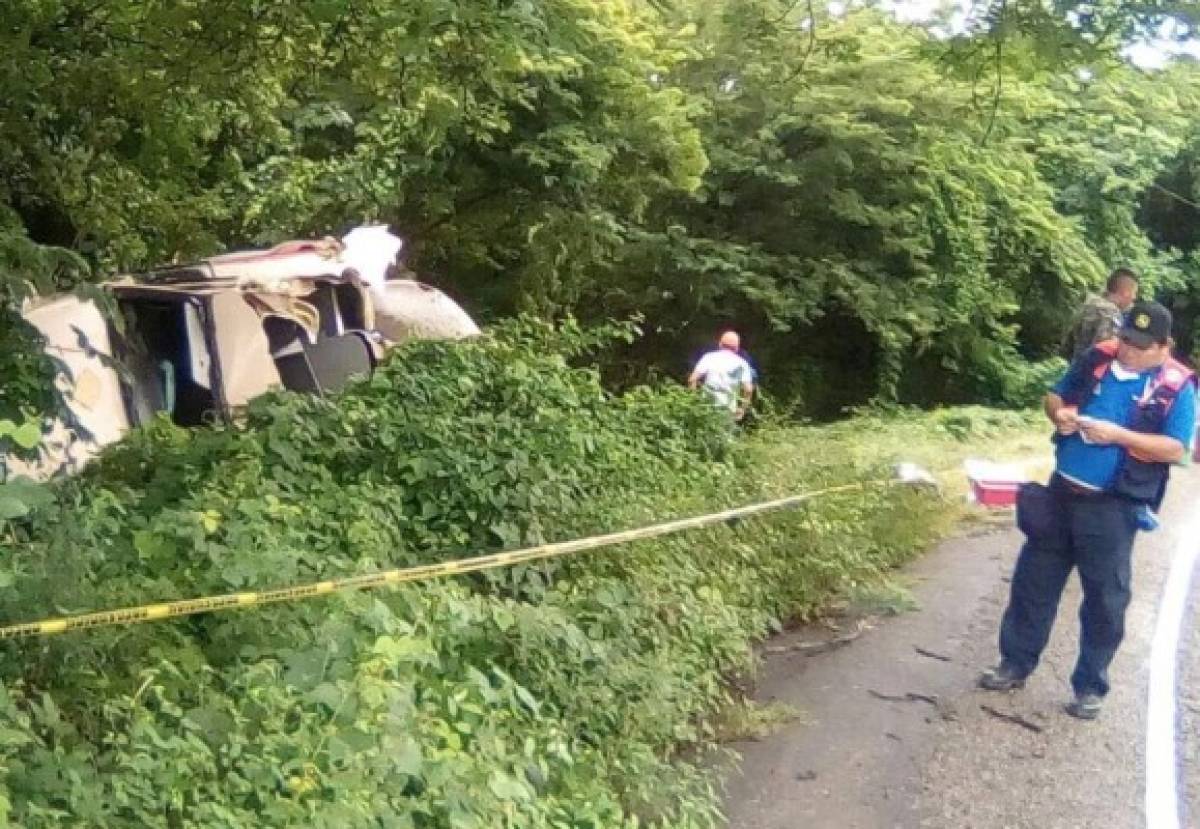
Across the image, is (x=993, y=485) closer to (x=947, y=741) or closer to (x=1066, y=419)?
(x=1066, y=419)

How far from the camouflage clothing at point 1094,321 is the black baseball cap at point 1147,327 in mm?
4028

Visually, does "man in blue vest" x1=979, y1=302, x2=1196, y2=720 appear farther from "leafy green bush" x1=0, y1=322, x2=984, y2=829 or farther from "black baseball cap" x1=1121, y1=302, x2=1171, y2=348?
"leafy green bush" x1=0, y1=322, x2=984, y2=829

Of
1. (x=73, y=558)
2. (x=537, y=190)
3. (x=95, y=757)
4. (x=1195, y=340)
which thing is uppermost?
(x=537, y=190)

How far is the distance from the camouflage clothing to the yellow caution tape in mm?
4024

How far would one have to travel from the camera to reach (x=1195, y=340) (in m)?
29.5

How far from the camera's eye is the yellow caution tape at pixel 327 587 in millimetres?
3758

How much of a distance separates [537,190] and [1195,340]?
18.8m

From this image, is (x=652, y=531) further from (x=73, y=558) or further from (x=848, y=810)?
(x=73, y=558)

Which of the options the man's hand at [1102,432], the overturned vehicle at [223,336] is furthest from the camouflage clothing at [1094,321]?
the overturned vehicle at [223,336]

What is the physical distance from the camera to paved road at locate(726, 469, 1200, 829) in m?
5.14

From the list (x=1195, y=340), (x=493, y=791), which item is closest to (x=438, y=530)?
(x=493, y=791)

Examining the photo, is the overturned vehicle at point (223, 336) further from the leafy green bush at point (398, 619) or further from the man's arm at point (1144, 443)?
the man's arm at point (1144, 443)

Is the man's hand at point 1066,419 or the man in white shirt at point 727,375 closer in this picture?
the man's hand at point 1066,419

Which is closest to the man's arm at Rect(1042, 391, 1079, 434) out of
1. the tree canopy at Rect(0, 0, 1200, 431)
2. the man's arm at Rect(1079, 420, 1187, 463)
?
the man's arm at Rect(1079, 420, 1187, 463)
